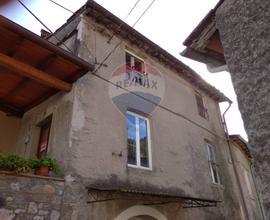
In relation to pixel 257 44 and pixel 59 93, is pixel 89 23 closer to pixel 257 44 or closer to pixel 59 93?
pixel 59 93

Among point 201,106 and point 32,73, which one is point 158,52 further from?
point 32,73

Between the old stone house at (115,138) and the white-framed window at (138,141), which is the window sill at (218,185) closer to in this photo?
the old stone house at (115,138)

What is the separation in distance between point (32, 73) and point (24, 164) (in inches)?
81.7

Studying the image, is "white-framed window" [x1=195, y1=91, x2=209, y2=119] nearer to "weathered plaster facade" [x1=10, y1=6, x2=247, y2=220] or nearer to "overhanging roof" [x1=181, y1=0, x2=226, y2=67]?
"weathered plaster facade" [x1=10, y1=6, x2=247, y2=220]

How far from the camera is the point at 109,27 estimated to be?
8375 mm

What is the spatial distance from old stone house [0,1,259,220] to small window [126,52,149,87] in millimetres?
43

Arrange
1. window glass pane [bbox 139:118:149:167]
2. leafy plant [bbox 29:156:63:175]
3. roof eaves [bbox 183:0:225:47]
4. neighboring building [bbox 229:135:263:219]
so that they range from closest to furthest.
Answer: roof eaves [bbox 183:0:225:47]
leafy plant [bbox 29:156:63:175]
window glass pane [bbox 139:118:149:167]
neighboring building [bbox 229:135:263:219]

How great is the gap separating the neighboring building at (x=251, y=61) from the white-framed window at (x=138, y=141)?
14.3 ft

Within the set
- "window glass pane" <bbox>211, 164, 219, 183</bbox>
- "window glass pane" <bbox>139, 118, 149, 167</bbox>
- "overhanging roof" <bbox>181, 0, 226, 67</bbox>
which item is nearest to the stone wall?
"window glass pane" <bbox>139, 118, 149, 167</bbox>

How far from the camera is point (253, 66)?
2.93 meters

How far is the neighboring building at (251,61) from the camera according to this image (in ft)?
8.52

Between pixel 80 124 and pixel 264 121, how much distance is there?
4.46 m

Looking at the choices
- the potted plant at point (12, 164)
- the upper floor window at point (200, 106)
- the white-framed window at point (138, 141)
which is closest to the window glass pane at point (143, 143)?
the white-framed window at point (138, 141)

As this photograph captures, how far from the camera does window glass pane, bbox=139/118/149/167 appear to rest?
7.62 m
